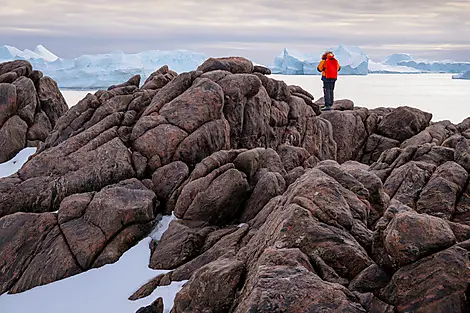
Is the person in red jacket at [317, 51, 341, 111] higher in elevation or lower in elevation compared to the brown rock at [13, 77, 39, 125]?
higher

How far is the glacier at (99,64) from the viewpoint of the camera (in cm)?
9831

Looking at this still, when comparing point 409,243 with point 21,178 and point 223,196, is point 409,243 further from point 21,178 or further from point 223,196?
point 21,178

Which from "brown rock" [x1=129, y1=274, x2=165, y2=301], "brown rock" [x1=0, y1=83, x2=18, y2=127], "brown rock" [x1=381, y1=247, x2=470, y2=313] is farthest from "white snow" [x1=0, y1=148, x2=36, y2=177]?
"brown rock" [x1=381, y1=247, x2=470, y2=313]

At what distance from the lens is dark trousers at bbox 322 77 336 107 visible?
38825mm

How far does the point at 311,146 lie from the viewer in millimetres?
34062

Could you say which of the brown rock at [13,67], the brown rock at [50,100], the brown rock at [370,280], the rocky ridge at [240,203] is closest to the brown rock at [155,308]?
the rocky ridge at [240,203]

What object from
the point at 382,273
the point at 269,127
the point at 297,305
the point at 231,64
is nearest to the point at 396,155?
the point at 269,127

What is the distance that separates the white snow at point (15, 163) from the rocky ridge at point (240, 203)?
7.27 metres

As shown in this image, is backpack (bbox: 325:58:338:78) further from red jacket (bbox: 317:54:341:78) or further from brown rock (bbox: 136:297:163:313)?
brown rock (bbox: 136:297:163:313)

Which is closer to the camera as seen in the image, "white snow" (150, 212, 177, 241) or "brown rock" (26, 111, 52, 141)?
"white snow" (150, 212, 177, 241)

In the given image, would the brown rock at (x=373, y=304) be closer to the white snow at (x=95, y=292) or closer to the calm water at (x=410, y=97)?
the white snow at (x=95, y=292)

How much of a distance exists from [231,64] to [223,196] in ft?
46.2

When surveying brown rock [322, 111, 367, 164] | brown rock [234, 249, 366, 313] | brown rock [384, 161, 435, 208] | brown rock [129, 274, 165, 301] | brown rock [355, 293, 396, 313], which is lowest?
brown rock [129, 274, 165, 301]

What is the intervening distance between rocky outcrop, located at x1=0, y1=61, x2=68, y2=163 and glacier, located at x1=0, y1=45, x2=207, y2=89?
51.0 metres
